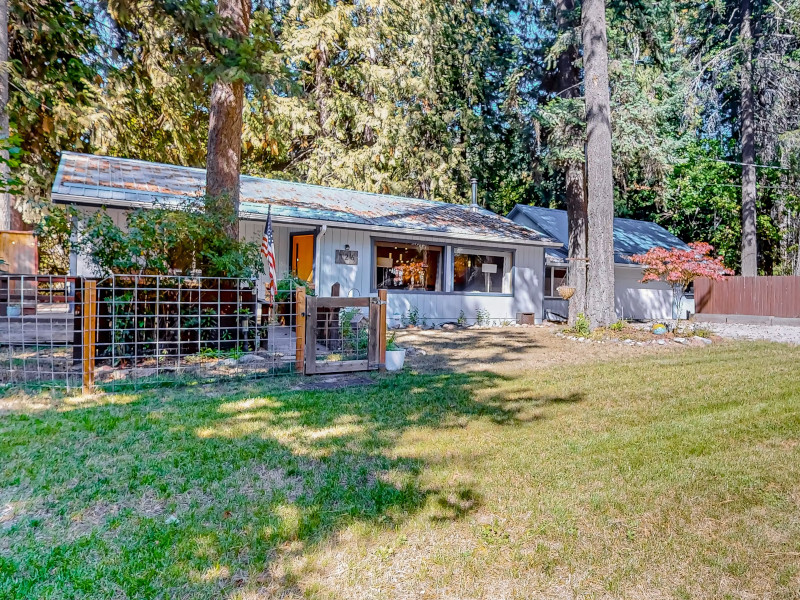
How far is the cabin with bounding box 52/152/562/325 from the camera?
34.5ft

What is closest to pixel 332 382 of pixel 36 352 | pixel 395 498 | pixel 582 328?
pixel 395 498

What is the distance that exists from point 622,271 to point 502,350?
1087 cm

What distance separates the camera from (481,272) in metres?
15.1

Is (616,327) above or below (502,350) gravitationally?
above

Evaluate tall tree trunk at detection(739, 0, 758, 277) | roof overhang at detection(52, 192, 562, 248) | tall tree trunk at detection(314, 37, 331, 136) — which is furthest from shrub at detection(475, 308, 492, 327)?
tall tree trunk at detection(739, 0, 758, 277)

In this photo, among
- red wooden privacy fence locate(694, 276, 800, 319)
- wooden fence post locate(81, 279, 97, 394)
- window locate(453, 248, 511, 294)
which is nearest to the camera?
wooden fence post locate(81, 279, 97, 394)

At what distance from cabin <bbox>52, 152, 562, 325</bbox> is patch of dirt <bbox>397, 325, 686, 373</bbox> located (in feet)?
6.05

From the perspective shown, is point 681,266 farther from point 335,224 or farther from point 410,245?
point 335,224

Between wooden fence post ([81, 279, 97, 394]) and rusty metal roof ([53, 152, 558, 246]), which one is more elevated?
rusty metal roof ([53, 152, 558, 246])

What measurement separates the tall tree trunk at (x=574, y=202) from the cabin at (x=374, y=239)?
Answer: 2.30 ft

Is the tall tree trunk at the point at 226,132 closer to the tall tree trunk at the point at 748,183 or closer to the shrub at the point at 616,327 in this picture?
the shrub at the point at 616,327

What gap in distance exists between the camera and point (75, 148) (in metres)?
14.1

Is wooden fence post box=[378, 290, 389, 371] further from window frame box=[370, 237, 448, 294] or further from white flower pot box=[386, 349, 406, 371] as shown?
window frame box=[370, 237, 448, 294]

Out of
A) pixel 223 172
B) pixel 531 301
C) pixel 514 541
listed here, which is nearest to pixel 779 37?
pixel 531 301
